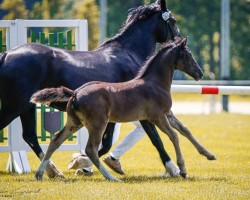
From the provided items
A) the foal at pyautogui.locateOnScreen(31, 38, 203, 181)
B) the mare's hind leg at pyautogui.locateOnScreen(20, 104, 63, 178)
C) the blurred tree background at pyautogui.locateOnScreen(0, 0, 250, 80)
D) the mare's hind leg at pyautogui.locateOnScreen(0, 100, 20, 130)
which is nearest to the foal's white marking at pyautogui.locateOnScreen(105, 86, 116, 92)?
the foal at pyautogui.locateOnScreen(31, 38, 203, 181)

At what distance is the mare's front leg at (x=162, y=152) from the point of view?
10680 mm

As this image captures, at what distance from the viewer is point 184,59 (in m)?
10.9

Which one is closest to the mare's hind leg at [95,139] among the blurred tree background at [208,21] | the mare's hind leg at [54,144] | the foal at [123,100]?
the foal at [123,100]

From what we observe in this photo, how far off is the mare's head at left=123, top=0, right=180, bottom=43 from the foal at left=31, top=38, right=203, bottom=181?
45.6 inches

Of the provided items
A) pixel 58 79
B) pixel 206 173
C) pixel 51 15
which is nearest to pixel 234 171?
pixel 206 173

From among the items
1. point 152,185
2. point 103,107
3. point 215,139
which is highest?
point 103,107

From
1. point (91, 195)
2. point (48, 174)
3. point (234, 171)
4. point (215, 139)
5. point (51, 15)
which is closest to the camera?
point (91, 195)

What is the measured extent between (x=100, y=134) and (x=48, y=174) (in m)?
1.13

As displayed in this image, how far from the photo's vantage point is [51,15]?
1585 inches

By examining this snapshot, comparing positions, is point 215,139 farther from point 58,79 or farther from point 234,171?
point 58,79

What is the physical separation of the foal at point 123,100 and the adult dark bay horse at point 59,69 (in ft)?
1.64

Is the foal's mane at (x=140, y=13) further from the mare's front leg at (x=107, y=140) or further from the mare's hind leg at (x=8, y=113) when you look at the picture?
the mare's hind leg at (x=8, y=113)

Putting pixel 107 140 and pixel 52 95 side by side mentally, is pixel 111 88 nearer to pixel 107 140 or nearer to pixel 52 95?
pixel 52 95

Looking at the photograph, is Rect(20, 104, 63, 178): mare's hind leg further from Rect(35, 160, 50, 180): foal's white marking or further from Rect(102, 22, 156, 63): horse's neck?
Rect(102, 22, 156, 63): horse's neck
